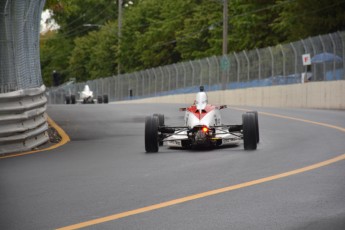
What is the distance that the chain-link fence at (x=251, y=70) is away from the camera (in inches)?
1544

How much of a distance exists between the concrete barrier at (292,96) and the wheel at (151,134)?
2058cm

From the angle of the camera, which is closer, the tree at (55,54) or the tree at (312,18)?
the tree at (312,18)

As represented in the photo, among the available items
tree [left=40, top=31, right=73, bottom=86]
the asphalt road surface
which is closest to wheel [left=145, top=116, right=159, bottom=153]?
the asphalt road surface

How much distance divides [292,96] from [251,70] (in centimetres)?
713

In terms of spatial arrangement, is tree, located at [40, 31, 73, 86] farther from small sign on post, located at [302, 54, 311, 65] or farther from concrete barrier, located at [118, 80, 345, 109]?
small sign on post, located at [302, 54, 311, 65]

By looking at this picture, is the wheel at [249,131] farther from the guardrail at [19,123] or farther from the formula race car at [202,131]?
the guardrail at [19,123]

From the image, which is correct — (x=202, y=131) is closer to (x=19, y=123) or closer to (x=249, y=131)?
(x=249, y=131)

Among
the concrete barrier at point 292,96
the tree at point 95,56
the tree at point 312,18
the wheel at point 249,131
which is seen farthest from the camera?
the tree at point 95,56

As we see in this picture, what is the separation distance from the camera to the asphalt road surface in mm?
8656

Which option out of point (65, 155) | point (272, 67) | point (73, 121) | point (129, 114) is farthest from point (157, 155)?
point (272, 67)

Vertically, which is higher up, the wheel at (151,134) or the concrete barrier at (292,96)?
the wheel at (151,134)

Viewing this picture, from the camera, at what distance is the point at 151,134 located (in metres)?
16.0

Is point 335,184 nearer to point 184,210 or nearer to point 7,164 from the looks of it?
point 184,210

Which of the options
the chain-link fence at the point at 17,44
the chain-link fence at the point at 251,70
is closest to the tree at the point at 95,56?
the chain-link fence at the point at 251,70
